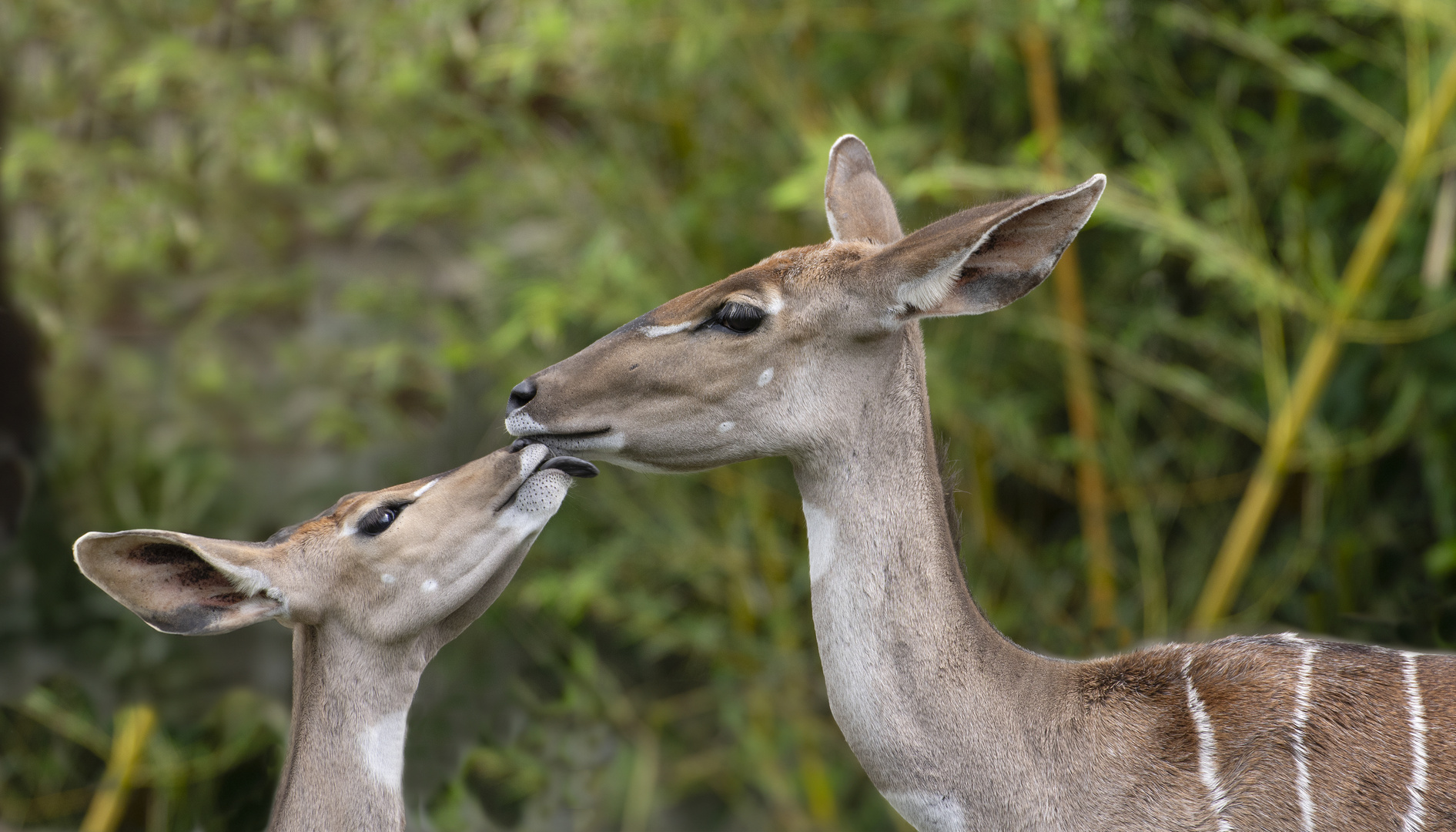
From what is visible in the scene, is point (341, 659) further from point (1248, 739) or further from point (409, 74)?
point (409, 74)

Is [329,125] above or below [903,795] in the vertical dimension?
above

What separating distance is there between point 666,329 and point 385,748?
0.83 m

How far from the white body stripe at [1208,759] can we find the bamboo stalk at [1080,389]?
2025 mm

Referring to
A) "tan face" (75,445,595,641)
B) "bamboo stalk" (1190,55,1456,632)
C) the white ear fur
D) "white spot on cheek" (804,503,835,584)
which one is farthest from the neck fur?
"bamboo stalk" (1190,55,1456,632)

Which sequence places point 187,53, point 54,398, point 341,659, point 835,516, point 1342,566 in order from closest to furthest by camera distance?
point 835,516 < point 341,659 < point 1342,566 < point 187,53 < point 54,398

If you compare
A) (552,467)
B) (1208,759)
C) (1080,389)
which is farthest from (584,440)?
(1080,389)

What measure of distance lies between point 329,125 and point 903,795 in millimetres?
4645

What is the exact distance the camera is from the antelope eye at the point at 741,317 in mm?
2033

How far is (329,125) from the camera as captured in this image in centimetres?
572

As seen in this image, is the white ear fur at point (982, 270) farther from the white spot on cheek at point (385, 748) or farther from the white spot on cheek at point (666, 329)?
the white spot on cheek at point (385, 748)

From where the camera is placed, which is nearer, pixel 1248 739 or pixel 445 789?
pixel 1248 739

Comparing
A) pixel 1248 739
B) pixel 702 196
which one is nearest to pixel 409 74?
pixel 702 196

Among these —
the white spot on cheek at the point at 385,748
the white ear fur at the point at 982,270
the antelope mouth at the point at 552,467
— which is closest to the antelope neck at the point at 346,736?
the white spot on cheek at the point at 385,748

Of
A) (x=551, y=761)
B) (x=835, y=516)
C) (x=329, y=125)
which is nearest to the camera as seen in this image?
(x=835, y=516)
